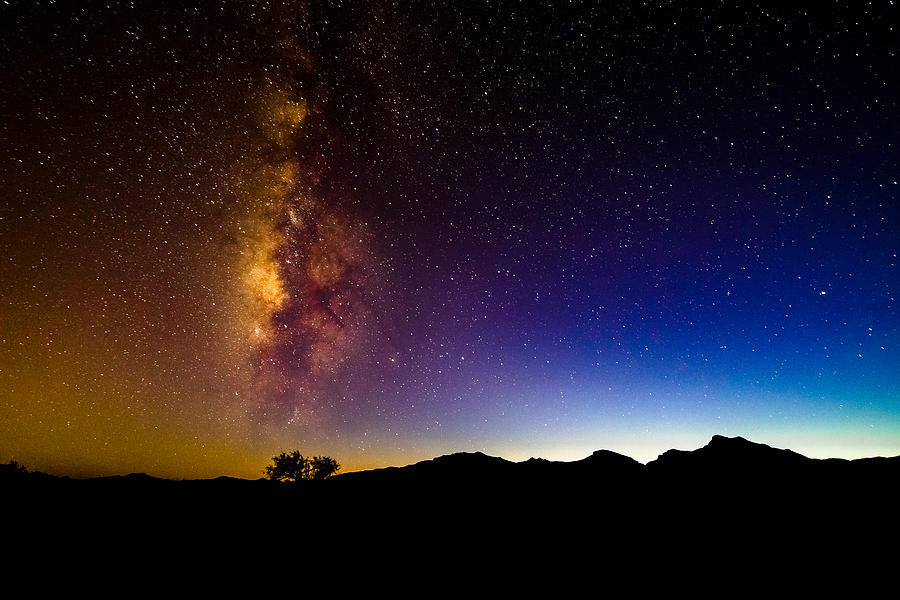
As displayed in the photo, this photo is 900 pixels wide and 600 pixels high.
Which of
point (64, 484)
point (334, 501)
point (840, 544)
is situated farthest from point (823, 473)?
point (64, 484)

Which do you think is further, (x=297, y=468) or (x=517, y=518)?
(x=297, y=468)

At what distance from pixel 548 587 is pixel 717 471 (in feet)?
32.3

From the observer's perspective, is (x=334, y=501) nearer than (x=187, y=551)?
No

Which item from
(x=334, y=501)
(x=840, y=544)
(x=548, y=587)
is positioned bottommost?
(x=548, y=587)

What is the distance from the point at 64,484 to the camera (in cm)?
1206

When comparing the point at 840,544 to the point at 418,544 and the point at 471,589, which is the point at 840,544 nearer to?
the point at 471,589

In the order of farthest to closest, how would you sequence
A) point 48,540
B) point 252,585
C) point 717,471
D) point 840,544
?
point 717,471
point 840,544
point 48,540
point 252,585

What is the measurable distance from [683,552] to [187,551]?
13.5m

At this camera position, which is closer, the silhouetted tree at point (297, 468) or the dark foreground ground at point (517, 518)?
the dark foreground ground at point (517, 518)

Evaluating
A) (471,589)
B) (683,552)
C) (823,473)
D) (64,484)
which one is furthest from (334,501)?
(823,473)

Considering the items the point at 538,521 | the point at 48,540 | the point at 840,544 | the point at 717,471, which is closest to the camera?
the point at 48,540

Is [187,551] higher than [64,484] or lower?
lower

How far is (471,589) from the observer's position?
8.20 meters

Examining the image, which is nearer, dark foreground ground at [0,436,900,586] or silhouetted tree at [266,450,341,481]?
dark foreground ground at [0,436,900,586]
